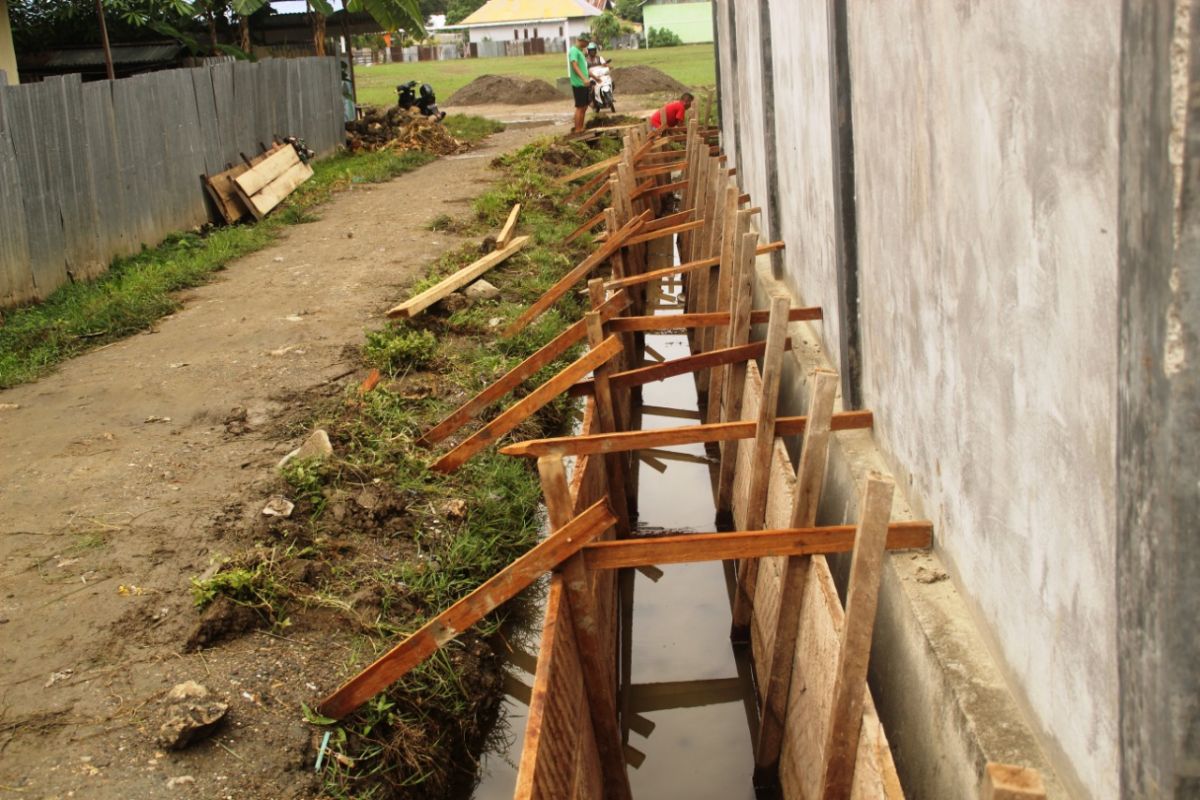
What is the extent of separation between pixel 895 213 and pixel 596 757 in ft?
7.81

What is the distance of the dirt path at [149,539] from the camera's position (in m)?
4.38

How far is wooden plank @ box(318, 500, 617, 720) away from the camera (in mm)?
3994

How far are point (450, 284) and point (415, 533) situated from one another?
4197mm

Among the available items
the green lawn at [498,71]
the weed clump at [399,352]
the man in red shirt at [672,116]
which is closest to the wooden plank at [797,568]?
the weed clump at [399,352]

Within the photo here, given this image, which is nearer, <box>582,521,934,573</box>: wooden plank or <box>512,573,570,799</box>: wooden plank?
<box>512,573,570,799</box>: wooden plank

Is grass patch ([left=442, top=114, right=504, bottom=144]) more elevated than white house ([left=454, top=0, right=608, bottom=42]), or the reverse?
white house ([left=454, top=0, right=608, bottom=42])

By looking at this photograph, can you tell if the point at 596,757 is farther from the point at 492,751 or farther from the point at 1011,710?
the point at 1011,710

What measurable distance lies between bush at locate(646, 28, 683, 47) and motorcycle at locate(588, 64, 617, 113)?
39.0 metres

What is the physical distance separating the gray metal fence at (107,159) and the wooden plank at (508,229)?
12.6 ft

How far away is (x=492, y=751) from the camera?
5.38 m

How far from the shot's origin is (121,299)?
34.0 feet

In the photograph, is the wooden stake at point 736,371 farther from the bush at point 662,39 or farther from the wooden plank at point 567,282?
the bush at point 662,39

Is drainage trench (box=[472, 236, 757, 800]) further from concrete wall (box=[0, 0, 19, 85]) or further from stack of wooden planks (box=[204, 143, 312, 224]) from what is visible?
concrete wall (box=[0, 0, 19, 85])

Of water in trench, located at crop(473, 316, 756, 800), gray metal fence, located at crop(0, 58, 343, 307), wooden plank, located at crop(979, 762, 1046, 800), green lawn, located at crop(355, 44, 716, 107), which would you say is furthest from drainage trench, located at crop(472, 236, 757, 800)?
green lawn, located at crop(355, 44, 716, 107)
